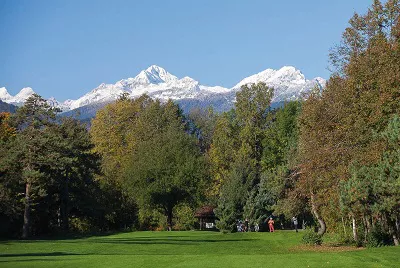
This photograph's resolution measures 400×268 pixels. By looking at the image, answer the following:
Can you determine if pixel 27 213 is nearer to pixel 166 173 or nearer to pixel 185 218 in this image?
pixel 166 173

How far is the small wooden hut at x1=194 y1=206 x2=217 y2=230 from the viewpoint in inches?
2714

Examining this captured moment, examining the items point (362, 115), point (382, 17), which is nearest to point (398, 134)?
point (362, 115)

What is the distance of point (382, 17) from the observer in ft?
101

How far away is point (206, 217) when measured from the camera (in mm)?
70312

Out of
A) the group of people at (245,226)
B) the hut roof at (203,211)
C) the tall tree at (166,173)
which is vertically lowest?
the group of people at (245,226)

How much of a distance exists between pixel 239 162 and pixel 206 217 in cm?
1408

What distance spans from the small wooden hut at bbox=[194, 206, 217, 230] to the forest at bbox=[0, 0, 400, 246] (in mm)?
2012

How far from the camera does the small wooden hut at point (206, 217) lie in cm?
6893

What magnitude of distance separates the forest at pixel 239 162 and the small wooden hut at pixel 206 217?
2.01 m

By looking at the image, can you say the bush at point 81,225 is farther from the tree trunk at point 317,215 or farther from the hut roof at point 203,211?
the tree trunk at point 317,215

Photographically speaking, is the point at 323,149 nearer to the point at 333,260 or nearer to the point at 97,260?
the point at 333,260

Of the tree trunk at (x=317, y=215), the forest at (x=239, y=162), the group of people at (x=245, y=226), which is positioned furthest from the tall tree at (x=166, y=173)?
the tree trunk at (x=317, y=215)

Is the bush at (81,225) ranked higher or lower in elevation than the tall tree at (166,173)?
lower

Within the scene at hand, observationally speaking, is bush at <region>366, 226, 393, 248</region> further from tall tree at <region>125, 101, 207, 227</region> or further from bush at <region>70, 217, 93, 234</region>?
bush at <region>70, 217, 93, 234</region>
